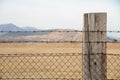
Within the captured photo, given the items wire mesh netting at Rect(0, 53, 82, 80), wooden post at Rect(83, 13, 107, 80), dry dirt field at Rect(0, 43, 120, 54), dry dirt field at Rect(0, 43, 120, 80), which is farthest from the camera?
dry dirt field at Rect(0, 43, 120, 54)

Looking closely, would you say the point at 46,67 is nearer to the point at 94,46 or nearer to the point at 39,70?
the point at 39,70

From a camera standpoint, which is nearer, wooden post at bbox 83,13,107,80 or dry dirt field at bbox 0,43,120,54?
wooden post at bbox 83,13,107,80

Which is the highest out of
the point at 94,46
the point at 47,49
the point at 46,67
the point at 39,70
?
the point at 94,46

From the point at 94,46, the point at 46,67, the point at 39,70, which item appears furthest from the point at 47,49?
the point at 94,46

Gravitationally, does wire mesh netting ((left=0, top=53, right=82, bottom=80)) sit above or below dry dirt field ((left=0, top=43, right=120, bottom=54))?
above

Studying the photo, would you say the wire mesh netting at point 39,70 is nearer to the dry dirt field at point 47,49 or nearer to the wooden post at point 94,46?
the wooden post at point 94,46

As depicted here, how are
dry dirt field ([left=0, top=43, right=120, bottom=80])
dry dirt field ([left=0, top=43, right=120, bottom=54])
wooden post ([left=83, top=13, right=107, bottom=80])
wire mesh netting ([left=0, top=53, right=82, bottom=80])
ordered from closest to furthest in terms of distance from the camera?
wooden post ([left=83, top=13, right=107, bottom=80]), wire mesh netting ([left=0, top=53, right=82, bottom=80]), dry dirt field ([left=0, top=43, right=120, bottom=80]), dry dirt field ([left=0, top=43, right=120, bottom=54])

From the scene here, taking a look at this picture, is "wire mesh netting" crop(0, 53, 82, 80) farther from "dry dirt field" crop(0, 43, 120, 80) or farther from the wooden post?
the wooden post

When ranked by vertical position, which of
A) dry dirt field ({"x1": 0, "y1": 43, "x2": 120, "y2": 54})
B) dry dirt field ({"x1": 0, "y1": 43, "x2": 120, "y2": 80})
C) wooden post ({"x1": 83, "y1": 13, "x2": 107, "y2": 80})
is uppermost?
wooden post ({"x1": 83, "y1": 13, "x2": 107, "y2": 80})

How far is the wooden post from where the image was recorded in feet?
13.7

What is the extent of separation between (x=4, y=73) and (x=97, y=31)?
782cm

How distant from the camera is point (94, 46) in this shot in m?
4.25

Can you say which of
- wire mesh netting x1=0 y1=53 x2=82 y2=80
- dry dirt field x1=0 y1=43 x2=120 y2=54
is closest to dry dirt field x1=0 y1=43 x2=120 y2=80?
wire mesh netting x1=0 y1=53 x2=82 y2=80

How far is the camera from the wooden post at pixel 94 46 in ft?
13.7
